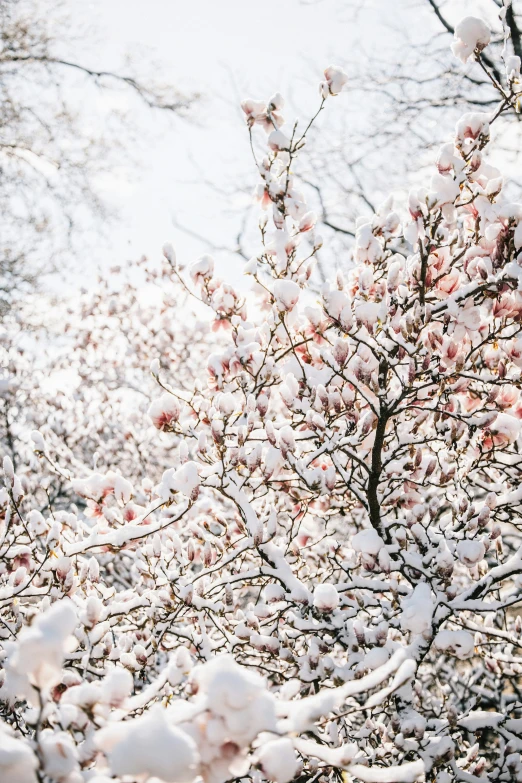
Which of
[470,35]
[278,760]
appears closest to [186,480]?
[278,760]

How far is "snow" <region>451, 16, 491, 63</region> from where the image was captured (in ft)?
5.85

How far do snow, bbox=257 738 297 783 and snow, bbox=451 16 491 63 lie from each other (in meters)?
2.23

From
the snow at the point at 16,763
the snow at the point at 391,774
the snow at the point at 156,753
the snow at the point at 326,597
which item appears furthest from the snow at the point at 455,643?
the snow at the point at 16,763

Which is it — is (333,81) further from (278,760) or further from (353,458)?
(278,760)

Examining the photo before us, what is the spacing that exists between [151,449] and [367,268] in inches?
227

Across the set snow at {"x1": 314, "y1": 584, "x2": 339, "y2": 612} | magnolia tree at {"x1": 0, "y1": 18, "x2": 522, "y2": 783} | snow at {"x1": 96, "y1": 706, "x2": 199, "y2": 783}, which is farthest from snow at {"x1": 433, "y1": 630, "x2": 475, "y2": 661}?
snow at {"x1": 96, "y1": 706, "x2": 199, "y2": 783}

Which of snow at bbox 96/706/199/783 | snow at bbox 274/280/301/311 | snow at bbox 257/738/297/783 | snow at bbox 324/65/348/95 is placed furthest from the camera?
snow at bbox 324/65/348/95

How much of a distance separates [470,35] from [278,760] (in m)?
2.26

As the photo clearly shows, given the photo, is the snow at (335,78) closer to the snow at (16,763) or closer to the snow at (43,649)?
the snow at (43,649)

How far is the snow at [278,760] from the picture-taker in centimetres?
82

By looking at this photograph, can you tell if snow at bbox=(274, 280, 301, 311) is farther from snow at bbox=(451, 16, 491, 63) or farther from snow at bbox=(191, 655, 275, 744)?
snow at bbox=(191, 655, 275, 744)

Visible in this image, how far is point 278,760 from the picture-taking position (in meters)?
0.83

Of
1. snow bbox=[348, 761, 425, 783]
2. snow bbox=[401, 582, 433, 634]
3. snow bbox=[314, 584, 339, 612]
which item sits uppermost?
snow bbox=[314, 584, 339, 612]

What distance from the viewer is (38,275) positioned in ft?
21.4
